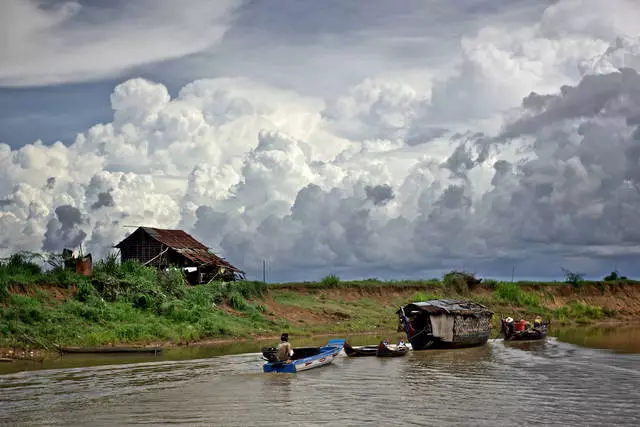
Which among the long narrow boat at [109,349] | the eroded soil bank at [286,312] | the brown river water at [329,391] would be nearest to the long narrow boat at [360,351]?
the brown river water at [329,391]

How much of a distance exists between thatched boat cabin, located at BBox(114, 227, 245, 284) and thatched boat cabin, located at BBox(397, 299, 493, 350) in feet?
85.7

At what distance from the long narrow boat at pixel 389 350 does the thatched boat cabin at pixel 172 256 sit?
29652mm

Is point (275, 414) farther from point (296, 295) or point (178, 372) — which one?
point (296, 295)

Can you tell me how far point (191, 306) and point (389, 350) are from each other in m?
16.4

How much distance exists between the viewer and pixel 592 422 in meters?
20.8

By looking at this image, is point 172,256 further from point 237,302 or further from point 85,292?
point 85,292

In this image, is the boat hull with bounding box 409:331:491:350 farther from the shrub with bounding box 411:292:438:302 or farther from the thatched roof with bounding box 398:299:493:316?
the shrub with bounding box 411:292:438:302

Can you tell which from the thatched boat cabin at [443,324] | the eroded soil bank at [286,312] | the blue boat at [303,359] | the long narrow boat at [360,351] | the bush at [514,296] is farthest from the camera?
the bush at [514,296]

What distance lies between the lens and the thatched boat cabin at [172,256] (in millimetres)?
63500

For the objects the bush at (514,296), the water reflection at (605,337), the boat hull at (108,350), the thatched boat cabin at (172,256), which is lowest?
the water reflection at (605,337)

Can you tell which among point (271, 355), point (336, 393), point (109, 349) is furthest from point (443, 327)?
point (109, 349)

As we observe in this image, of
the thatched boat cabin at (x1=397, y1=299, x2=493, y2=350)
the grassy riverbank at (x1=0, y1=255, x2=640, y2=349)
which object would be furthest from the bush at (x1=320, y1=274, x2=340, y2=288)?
the thatched boat cabin at (x1=397, y1=299, x2=493, y2=350)

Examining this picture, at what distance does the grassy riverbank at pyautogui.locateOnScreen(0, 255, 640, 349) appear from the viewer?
3878 centimetres

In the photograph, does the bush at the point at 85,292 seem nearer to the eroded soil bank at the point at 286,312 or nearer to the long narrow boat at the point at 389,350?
the eroded soil bank at the point at 286,312
